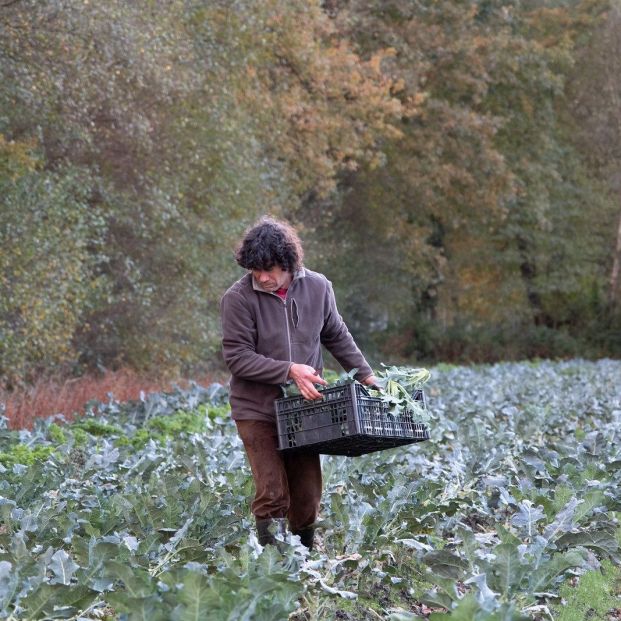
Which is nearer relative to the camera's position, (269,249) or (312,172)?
(269,249)

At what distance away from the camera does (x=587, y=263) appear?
41375mm

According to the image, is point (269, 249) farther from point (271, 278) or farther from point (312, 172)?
point (312, 172)

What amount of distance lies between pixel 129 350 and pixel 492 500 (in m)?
14.0

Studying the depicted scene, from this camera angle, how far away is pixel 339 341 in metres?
6.90

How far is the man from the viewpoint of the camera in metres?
6.29

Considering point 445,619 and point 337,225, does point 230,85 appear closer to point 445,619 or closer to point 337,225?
point 337,225

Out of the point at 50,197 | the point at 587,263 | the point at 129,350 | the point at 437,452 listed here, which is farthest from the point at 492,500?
the point at 587,263

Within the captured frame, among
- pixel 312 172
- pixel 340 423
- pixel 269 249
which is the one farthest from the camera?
pixel 312 172

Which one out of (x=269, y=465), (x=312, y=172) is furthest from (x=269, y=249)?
(x=312, y=172)

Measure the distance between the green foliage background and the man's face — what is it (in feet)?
32.8

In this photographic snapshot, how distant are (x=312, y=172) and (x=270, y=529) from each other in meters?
21.9

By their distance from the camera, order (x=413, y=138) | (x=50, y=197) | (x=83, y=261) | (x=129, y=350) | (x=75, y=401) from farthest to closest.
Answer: (x=413, y=138) → (x=129, y=350) → (x=83, y=261) → (x=50, y=197) → (x=75, y=401)

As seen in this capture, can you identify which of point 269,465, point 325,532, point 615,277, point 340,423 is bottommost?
point 615,277

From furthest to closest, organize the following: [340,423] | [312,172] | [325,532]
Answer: [312,172] → [325,532] → [340,423]
